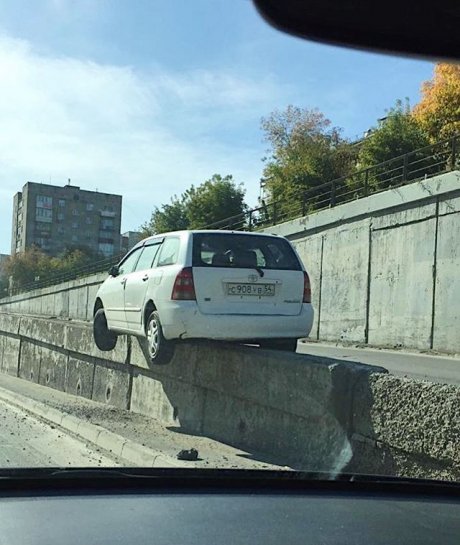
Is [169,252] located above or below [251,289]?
above

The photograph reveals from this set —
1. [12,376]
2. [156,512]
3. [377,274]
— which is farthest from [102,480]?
[12,376]

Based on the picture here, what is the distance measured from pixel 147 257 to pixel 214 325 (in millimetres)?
2088

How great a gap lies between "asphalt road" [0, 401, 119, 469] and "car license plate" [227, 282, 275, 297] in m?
2.35

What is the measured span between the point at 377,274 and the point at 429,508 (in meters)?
18.2

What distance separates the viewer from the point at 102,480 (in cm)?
334

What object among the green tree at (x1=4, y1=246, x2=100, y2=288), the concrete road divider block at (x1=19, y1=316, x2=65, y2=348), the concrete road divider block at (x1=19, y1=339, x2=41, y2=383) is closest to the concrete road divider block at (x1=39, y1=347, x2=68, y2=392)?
the concrete road divider block at (x1=19, y1=316, x2=65, y2=348)

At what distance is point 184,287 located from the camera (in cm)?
829

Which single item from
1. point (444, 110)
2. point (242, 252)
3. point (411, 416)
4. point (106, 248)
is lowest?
point (411, 416)

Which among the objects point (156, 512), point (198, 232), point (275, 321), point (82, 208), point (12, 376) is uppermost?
point (82, 208)

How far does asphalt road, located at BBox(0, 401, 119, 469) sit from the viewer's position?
311 inches

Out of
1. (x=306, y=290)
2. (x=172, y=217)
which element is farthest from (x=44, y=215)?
(x=306, y=290)

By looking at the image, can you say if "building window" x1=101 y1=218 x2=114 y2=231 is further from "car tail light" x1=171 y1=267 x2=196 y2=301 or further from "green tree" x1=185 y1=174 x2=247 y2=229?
"car tail light" x1=171 y1=267 x2=196 y2=301

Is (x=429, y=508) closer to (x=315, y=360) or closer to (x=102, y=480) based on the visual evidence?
(x=102, y=480)

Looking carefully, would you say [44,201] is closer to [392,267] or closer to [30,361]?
[30,361]
